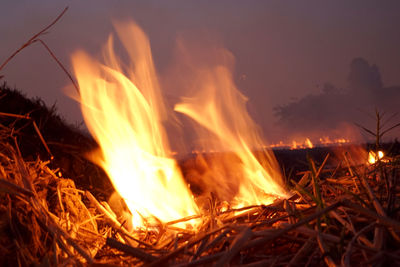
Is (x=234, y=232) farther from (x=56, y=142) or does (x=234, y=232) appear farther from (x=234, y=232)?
(x=56, y=142)

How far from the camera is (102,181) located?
5.20 meters

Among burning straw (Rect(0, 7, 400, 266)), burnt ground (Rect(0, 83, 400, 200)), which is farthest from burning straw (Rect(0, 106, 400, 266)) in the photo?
burnt ground (Rect(0, 83, 400, 200))

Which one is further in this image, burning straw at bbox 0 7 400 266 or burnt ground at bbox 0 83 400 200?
burnt ground at bbox 0 83 400 200

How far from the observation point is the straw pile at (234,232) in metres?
1.53

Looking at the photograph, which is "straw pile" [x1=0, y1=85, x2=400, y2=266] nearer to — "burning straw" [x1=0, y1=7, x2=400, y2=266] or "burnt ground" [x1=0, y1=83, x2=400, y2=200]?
"burning straw" [x1=0, y1=7, x2=400, y2=266]

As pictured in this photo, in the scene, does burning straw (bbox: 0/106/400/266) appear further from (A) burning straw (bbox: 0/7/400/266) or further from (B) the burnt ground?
(B) the burnt ground

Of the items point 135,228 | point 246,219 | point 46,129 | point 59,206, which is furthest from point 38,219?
point 46,129

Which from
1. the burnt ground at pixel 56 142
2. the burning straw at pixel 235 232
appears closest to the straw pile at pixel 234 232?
the burning straw at pixel 235 232

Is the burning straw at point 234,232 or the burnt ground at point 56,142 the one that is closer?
the burning straw at point 234,232

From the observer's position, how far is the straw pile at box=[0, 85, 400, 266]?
1526 millimetres

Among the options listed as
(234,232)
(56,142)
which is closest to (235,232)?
(234,232)

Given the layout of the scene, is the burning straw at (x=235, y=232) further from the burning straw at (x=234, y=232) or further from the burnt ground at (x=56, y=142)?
the burnt ground at (x=56, y=142)

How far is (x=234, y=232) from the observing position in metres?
2.06

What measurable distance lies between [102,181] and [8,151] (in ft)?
9.31
